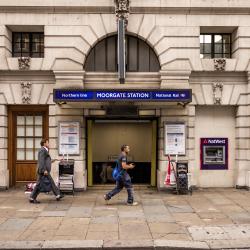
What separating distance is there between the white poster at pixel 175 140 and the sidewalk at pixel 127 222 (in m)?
1.70

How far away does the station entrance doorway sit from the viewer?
15383 mm

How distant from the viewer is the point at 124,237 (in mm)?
8164

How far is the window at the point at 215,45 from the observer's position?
15.1 meters

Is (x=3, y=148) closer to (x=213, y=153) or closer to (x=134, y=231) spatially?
(x=134, y=231)

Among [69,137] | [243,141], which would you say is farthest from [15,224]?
[243,141]

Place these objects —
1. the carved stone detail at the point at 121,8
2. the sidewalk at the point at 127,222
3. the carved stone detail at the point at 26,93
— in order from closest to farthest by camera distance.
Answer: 1. the sidewalk at the point at 127,222
2. the carved stone detail at the point at 121,8
3. the carved stone detail at the point at 26,93

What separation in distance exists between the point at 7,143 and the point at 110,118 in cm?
391

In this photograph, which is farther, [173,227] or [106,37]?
[106,37]

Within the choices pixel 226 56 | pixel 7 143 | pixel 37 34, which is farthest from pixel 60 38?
pixel 226 56

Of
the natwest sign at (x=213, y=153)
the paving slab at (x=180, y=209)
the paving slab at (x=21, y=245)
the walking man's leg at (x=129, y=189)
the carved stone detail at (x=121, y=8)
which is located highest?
the carved stone detail at (x=121, y=8)

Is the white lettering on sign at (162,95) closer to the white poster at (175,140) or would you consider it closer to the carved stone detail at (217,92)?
the white poster at (175,140)

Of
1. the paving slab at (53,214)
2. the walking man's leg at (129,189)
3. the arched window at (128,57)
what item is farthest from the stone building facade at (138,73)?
the paving slab at (53,214)

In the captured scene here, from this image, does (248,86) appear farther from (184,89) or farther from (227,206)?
(227,206)

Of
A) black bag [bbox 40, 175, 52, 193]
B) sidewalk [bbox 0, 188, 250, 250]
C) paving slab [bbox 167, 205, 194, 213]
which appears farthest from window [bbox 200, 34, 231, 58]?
black bag [bbox 40, 175, 52, 193]
